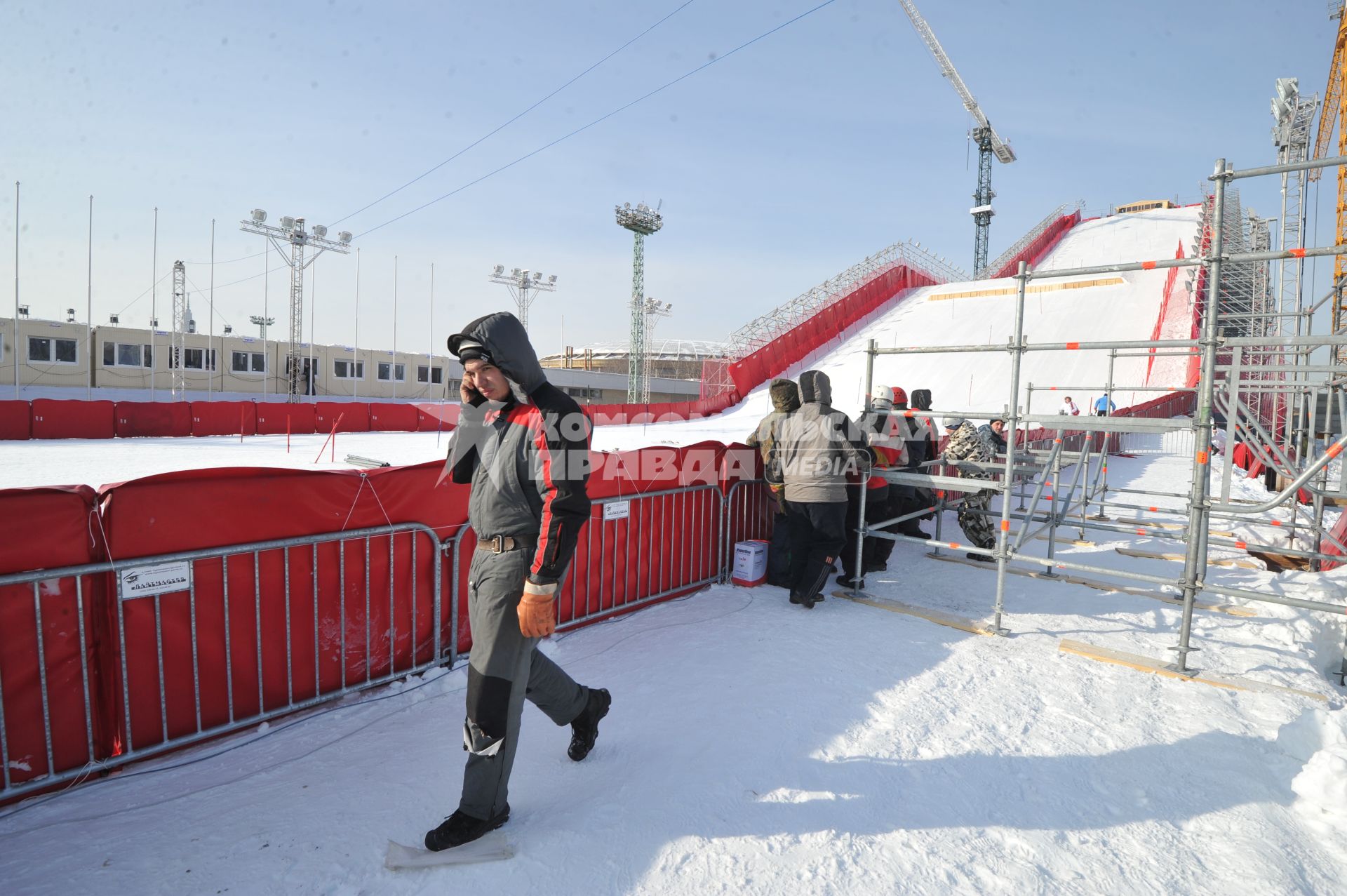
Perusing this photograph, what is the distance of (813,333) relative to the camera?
103 ft

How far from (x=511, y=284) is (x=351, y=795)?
4825 cm

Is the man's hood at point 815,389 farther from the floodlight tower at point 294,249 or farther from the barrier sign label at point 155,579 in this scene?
the floodlight tower at point 294,249

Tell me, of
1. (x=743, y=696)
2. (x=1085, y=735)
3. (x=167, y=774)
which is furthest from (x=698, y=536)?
(x=167, y=774)

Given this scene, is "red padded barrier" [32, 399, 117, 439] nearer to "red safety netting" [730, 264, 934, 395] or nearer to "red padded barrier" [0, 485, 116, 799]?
"red padded barrier" [0, 485, 116, 799]

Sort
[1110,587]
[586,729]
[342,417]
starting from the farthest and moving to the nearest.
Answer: [342,417], [1110,587], [586,729]

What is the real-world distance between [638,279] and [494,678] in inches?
2009

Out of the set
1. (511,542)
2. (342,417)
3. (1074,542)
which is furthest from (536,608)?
(342,417)

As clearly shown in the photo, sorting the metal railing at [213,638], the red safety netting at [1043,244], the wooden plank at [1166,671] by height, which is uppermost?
the red safety netting at [1043,244]

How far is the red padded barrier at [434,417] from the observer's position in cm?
2602

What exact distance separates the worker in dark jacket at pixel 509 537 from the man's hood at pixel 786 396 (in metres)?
3.30

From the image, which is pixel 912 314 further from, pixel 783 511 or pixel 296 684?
pixel 296 684

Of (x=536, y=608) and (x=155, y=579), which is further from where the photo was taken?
(x=155, y=579)

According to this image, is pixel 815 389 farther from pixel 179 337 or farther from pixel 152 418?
pixel 179 337

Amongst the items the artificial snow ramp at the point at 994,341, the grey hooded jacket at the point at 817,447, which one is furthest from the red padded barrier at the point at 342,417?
the grey hooded jacket at the point at 817,447
